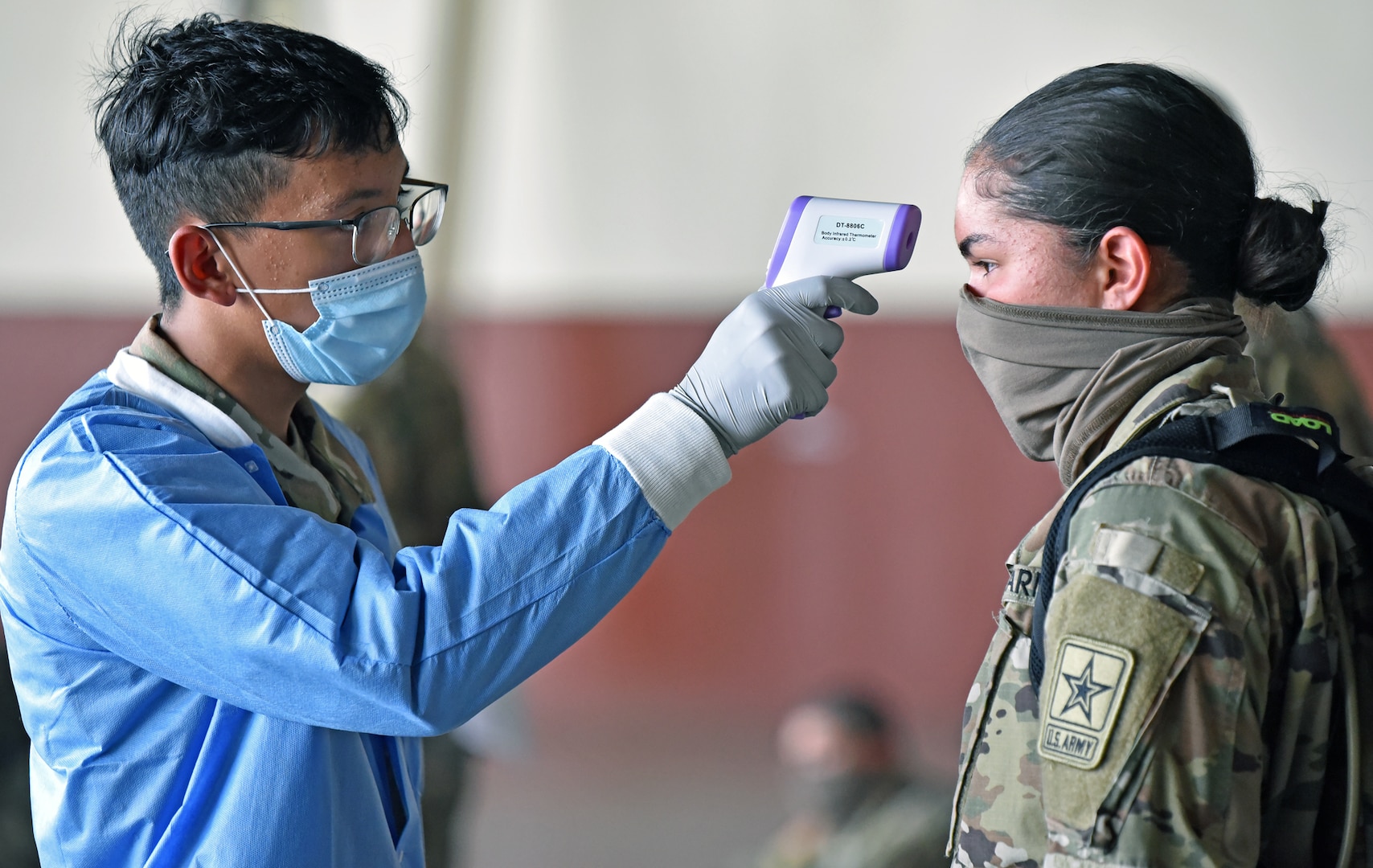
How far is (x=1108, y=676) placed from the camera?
3.03 ft

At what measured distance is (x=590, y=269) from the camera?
3.47 metres

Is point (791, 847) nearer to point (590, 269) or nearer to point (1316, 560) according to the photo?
point (590, 269)

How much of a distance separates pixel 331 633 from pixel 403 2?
2825 mm

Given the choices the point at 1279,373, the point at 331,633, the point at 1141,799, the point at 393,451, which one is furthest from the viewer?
the point at 393,451

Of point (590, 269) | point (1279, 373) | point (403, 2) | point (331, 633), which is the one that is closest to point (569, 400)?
point (590, 269)

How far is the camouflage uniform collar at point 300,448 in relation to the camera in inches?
54.2

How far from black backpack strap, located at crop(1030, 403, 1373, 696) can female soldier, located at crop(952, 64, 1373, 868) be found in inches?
0.5

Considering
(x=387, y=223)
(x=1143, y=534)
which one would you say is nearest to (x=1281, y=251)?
(x=1143, y=534)

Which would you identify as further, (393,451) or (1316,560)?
(393,451)

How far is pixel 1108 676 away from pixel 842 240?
663 mm

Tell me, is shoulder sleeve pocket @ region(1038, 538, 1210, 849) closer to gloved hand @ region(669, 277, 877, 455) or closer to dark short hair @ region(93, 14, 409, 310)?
gloved hand @ region(669, 277, 877, 455)

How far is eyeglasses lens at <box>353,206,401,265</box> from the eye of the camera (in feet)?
4.62

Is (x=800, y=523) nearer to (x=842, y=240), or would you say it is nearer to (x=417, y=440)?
(x=417, y=440)

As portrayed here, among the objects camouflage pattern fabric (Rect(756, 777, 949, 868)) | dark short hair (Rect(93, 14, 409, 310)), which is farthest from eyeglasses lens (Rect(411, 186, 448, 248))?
camouflage pattern fabric (Rect(756, 777, 949, 868))
